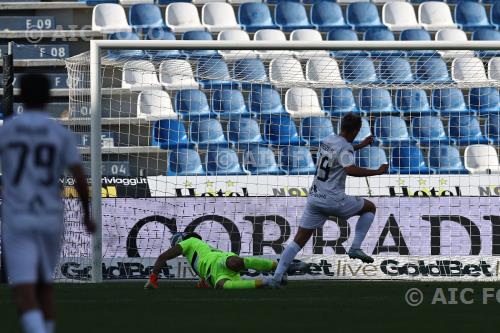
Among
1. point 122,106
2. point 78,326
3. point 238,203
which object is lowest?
point 78,326

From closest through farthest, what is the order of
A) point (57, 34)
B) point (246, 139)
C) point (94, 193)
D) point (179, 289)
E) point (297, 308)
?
point (297, 308), point (179, 289), point (94, 193), point (246, 139), point (57, 34)

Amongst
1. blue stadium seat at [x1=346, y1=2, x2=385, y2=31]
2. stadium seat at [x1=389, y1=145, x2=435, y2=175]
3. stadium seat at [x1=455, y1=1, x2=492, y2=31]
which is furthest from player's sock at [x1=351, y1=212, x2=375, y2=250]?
stadium seat at [x1=455, y1=1, x2=492, y2=31]

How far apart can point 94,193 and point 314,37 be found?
8.35m

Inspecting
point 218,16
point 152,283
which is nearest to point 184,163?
point 152,283

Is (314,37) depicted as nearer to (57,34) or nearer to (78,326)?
(57,34)

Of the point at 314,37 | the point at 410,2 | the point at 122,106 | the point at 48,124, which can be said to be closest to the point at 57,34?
the point at 122,106

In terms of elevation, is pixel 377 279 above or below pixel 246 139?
below

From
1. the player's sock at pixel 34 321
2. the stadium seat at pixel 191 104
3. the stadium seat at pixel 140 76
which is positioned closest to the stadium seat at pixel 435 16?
the stadium seat at pixel 140 76

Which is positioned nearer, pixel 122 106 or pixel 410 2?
pixel 122 106

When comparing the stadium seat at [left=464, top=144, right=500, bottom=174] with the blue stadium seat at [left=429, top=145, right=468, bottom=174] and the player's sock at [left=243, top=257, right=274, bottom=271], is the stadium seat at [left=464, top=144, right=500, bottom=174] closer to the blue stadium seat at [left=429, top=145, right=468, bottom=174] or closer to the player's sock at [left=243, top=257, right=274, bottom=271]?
the blue stadium seat at [left=429, top=145, right=468, bottom=174]

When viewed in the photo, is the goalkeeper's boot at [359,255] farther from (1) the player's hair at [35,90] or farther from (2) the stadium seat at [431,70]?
(2) the stadium seat at [431,70]

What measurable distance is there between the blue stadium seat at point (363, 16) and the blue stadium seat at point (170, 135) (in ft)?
19.9

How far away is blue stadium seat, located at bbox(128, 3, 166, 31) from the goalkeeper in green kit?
371 inches

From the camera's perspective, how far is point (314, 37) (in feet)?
72.7
